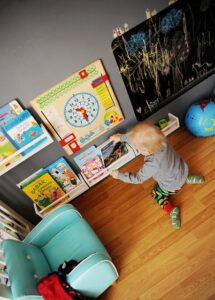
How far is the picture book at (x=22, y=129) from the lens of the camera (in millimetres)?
1381

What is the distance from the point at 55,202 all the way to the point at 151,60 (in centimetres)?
131

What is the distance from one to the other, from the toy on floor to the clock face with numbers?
0.86 m

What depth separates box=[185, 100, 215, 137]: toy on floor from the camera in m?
1.95

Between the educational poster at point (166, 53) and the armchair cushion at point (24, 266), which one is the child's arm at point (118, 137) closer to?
the educational poster at point (166, 53)

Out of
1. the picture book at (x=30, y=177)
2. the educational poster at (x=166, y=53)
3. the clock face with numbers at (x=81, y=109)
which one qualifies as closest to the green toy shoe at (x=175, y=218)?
the educational poster at (x=166, y=53)

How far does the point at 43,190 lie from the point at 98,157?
19.7 inches

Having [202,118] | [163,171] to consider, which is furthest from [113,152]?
[202,118]

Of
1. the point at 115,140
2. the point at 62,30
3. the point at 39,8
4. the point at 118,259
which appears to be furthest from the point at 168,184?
the point at 39,8

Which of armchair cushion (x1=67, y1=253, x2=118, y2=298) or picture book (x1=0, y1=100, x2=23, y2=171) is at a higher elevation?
picture book (x1=0, y1=100, x2=23, y2=171)

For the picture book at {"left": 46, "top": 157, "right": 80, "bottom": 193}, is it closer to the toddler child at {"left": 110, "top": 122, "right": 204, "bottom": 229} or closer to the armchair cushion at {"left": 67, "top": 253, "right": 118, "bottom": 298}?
the toddler child at {"left": 110, "top": 122, "right": 204, "bottom": 229}

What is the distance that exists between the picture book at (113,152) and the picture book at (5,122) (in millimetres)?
717

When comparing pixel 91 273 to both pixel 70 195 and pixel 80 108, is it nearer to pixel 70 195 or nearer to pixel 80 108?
pixel 70 195

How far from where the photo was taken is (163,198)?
1.82 meters

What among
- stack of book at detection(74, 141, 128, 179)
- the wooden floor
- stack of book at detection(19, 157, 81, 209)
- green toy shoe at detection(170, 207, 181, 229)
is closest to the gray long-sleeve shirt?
green toy shoe at detection(170, 207, 181, 229)
